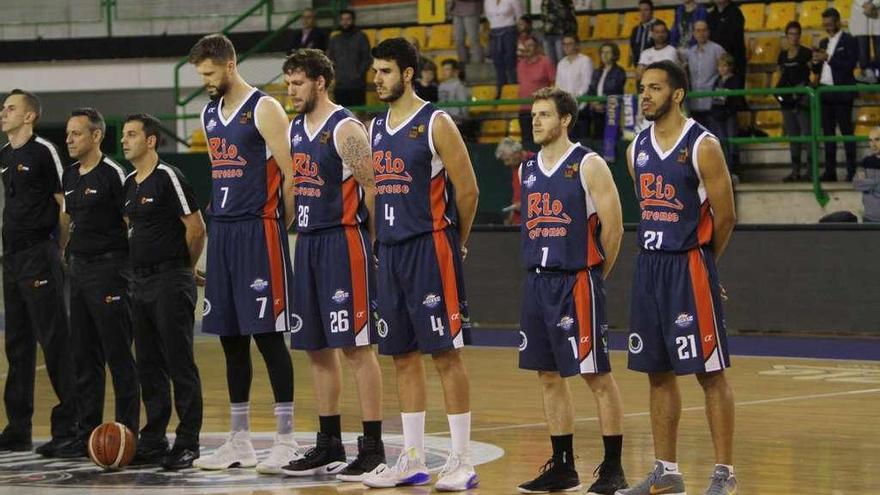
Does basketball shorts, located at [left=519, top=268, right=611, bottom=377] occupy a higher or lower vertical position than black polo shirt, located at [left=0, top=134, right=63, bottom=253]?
lower

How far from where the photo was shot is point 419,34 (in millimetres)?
23062

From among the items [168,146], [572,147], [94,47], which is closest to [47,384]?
[572,147]

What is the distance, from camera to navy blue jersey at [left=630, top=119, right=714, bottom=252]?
25.9 ft

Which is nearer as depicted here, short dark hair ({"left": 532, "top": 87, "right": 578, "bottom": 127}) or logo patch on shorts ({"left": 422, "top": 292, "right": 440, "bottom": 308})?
short dark hair ({"left": 532, "top": 87, "right": 578, "bottom": 127})

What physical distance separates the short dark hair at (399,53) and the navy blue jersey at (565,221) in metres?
0.93

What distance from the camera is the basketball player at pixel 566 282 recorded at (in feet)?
27.0

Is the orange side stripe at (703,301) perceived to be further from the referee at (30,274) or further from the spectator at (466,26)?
the spectator at (466,26)

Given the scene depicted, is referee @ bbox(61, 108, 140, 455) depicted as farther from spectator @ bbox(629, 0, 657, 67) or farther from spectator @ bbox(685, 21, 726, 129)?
spectator @ bbox(629, 0, 657, 67)

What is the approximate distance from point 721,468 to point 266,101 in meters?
3.31

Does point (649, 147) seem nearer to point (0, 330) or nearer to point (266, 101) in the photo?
point (266, 101)

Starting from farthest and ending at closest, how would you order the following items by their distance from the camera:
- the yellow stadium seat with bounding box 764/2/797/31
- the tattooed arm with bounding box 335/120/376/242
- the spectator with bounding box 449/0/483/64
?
1. the spectator with bounding box 449/0/483/64
2. the yellow stadium seat with bounding box 764/2/797/31
3. the tattooed arm with bounding box 335/120/376/242

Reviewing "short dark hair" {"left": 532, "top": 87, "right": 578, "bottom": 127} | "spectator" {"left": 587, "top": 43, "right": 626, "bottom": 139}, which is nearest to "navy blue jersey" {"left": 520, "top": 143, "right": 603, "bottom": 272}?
"short dark hair" {"left": 532, "top": 87, "right": 578, "bottom": 127}

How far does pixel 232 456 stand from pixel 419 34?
1450 centimetres

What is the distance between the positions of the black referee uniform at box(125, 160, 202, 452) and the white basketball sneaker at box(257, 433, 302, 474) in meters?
0.53
